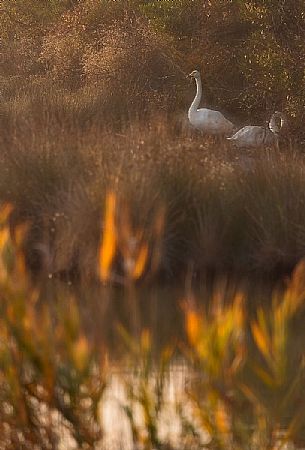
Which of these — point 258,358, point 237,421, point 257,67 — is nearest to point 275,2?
point 257,67

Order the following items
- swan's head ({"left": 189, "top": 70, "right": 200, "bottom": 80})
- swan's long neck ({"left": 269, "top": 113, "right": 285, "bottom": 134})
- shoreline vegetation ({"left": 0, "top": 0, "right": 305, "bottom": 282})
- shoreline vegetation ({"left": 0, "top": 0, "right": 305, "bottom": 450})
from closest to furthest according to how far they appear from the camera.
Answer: shoreline vegetation ({"left": 0, "top": 0, "right": 305, "bottom": 450})
shoreline vegetation ({"left": 0, "top": 0, "right": 305, "bottom": 282})
swan's long neck ({"left": 269, "top": 113, "right": 285, "bottom": 134})
swan's head ({"left": 189, "top": 70, "right": 200, "bottom": 80})

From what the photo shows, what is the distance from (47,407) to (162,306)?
4326 millimetres

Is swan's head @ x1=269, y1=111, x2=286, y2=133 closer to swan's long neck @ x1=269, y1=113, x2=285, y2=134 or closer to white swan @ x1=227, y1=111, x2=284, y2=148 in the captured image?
swan's long neck @ x1=269, y1=113, x2=285, y2=134

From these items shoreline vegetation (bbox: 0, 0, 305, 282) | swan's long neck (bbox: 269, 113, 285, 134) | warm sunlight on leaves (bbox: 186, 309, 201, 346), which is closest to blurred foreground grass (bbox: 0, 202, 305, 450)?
warm sunlight on leaves (bbox: 186, 309, 201, 346)

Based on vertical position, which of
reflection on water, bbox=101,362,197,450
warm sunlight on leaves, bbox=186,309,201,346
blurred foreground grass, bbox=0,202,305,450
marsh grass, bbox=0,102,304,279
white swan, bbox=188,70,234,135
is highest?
warm sunlight on leaves, bbox=186,309,201,346

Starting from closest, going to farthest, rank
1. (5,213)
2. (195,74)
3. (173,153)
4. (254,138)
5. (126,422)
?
(5,213)
(126,422)
(173,153)
(254,138)
(195,74)

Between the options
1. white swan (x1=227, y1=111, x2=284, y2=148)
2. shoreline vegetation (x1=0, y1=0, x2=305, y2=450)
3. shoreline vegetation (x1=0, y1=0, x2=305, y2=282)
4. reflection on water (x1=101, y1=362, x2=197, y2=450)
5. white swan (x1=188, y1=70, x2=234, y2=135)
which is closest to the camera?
shoreline vegetation (x1=0, y1=0, x2=305, y2=450)

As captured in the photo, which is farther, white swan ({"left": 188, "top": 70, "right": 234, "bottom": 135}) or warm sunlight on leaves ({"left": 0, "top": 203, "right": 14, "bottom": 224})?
white swan ({"left": 188, "top": 70, "right": 234, "bottom": 135})

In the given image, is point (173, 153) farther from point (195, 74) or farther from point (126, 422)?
point (195, 74)

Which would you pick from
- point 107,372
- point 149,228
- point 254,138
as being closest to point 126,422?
point 107,372

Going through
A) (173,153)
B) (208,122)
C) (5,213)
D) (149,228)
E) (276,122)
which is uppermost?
(5,213)

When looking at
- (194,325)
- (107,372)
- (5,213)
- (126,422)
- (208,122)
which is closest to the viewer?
(194,325)

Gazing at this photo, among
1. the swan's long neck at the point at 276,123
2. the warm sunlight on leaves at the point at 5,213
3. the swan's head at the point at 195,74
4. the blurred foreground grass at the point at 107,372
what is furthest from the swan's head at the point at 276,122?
the blurred foreground grass at the point at 107,372

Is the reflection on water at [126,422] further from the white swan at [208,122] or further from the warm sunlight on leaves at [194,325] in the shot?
the white swan at [208,122]
